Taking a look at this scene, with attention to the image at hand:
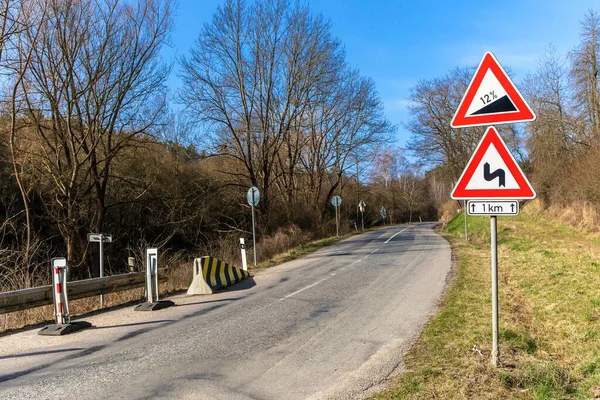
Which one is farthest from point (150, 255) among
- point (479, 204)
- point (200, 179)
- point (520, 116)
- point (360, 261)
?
point (200, 179)

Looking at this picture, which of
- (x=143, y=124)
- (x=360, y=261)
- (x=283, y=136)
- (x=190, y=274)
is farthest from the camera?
(x=283, y=136)

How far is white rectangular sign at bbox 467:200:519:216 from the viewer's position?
4.66m

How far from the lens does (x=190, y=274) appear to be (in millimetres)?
13125

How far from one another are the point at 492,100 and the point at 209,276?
8.34 metres

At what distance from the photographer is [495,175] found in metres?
4.73

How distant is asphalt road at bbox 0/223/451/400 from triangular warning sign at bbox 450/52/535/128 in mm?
3035

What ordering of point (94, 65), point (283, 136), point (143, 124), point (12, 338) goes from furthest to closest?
point (283, 136)
point (143, 124)
point (94, 65)
point (12, 338)

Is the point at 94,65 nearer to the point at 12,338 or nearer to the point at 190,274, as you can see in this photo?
the point at 190,274

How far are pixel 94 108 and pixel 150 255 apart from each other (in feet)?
30.2

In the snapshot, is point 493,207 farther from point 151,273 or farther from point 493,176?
point 151,273

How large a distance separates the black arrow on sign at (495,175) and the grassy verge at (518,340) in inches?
79.9

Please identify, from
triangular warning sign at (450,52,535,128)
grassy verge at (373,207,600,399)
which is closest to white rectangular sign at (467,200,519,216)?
triangular warning sign at (450,52,535,128)

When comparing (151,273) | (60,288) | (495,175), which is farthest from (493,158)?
(151,273)

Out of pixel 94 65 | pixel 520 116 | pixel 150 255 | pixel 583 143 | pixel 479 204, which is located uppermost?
pixel 94 65
